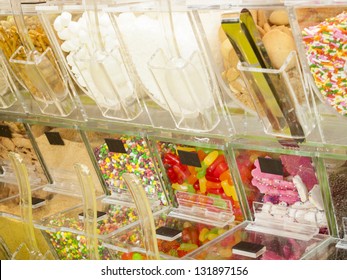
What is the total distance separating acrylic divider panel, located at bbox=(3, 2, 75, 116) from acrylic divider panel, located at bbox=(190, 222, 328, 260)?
2.33 ft

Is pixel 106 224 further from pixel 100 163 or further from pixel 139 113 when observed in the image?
pixel 139 113

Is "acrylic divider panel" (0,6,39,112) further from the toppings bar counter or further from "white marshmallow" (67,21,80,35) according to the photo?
"white marshmallow" (67,21,80,35)

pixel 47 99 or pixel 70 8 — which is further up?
pixel 70 8

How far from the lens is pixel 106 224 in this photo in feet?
8.43

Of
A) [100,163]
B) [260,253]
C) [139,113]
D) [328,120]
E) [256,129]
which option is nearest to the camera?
[328,120]

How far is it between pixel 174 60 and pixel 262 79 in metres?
0.29

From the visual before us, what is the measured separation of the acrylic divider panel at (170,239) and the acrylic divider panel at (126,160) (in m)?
0.17

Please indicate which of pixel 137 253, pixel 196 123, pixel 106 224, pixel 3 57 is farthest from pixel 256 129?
pixel 3 57

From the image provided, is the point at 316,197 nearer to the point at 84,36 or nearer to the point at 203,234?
the point at 203,234

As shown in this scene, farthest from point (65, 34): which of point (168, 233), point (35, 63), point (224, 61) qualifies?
point (168, 233)

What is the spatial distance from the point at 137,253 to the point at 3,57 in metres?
0.86

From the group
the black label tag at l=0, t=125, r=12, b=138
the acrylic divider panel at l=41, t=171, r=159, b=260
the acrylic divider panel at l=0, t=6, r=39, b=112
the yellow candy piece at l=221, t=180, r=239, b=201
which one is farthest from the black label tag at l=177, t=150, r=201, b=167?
the black label tag at l=0, t=125, r=12, b=138

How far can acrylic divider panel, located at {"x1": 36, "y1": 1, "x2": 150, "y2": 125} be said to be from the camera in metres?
2.17

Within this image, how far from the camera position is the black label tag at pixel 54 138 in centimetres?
286
